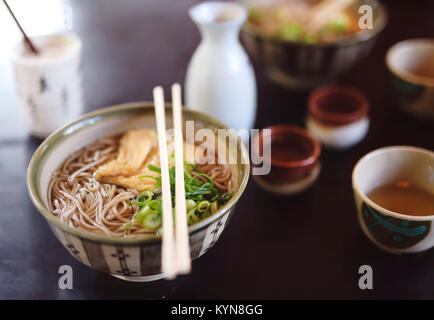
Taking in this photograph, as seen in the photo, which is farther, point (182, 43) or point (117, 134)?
point (182, 43)

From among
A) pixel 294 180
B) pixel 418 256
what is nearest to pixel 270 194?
pixel 294 180

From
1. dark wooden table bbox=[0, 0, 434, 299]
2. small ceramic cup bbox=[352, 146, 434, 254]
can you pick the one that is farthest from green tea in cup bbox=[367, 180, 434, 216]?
dark wooden table bbox=[0, 0, 434, 299]

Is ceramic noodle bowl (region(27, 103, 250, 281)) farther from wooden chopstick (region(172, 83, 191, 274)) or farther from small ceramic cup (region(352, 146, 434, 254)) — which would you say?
small ceramic cup (region(352, 146, 434, 254))

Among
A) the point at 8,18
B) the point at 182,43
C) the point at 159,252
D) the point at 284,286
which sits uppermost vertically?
the point at 8,18

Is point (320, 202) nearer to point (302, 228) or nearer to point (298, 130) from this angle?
point (302, 228)

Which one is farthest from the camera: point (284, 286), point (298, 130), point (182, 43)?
point (182, 43)

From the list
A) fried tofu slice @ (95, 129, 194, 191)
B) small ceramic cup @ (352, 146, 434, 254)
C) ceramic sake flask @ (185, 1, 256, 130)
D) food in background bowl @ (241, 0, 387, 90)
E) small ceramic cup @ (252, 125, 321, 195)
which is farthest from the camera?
food in background bowl @ (241, 0, 387, 90)
